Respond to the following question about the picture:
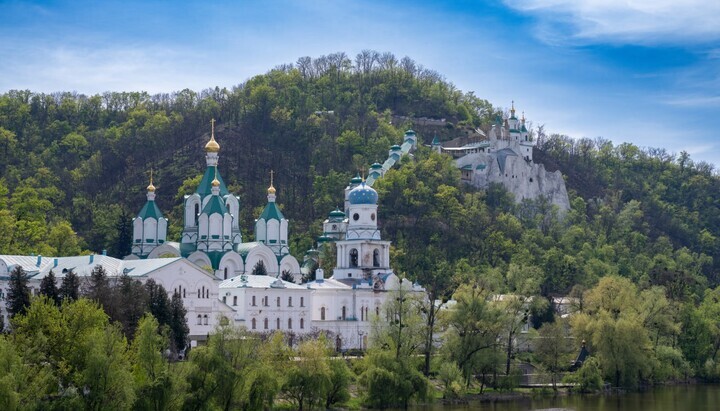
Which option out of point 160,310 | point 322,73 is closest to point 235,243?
point 160,310

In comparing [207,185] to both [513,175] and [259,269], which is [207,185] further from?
[513,175]

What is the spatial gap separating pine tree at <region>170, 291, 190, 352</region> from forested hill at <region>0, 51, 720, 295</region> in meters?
23.0

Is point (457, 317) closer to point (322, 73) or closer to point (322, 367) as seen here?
point (322, 367)

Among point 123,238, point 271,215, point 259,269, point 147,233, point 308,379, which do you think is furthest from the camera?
point 123,238

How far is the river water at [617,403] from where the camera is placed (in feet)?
166

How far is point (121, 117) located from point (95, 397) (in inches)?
3501

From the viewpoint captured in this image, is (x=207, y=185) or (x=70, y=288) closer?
(x=70, y=288)

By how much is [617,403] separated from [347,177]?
5149 cm

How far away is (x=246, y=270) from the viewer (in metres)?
72.9

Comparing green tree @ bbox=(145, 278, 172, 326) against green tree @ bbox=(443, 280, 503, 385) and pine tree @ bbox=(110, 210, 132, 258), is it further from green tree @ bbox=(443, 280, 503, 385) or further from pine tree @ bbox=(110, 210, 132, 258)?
pine tree @ bbox=(110, 210, 132, 258)

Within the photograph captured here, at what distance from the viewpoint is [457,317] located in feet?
182

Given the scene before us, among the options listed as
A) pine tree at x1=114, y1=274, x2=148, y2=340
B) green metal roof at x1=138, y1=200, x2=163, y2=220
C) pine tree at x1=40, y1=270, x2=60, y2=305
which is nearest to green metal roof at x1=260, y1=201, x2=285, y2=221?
green metal roof at x1=138, y1=200, x2=163, y2=220

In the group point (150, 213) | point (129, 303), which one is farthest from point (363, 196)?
point (129, 303)

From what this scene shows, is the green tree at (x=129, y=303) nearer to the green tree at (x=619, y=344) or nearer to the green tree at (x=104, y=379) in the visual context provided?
the green tree at (x=104, y=379)
